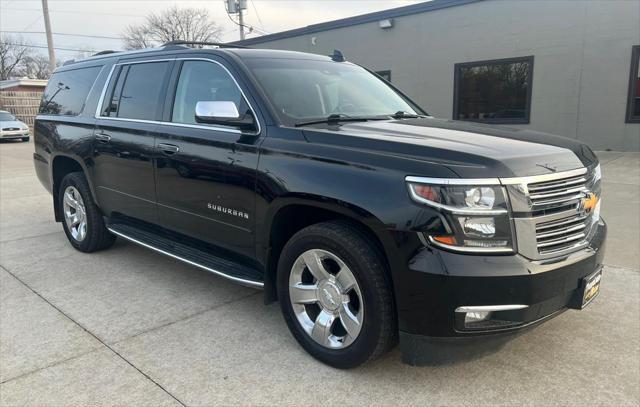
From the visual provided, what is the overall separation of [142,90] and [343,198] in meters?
2.50

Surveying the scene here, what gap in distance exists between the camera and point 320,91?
375 cm

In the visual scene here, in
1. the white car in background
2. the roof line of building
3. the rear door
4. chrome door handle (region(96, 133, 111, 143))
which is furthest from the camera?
the white car in background

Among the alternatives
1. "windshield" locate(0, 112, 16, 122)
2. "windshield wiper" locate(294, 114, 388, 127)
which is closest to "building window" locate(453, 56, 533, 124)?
"windshield wiper" locate(294, 114, 388, 127)

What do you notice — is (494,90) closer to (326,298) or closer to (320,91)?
(320,91)

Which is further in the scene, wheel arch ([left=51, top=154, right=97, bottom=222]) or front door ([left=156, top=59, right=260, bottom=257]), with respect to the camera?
wheel arch ([left=51, top=154, right=97, bottom=222])

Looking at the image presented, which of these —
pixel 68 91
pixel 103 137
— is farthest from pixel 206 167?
pixel 68 91

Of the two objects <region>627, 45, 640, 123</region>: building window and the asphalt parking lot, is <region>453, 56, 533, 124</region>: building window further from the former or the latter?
the asphalt parking lot

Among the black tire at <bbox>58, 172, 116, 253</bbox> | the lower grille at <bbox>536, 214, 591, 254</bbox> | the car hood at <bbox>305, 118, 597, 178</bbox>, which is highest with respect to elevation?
the car hood at <bbox>305, 118, 597, 178</bbox>

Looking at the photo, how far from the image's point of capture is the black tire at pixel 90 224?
197 inches

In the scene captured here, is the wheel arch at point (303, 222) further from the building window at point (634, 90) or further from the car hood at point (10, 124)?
the car hood at point (10, 124)

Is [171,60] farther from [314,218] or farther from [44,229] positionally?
[44,229]

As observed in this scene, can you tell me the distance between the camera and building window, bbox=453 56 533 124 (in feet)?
42.3

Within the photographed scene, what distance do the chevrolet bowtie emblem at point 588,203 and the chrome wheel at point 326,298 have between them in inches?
52.0

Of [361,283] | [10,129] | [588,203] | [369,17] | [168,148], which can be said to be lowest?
[10,129]
